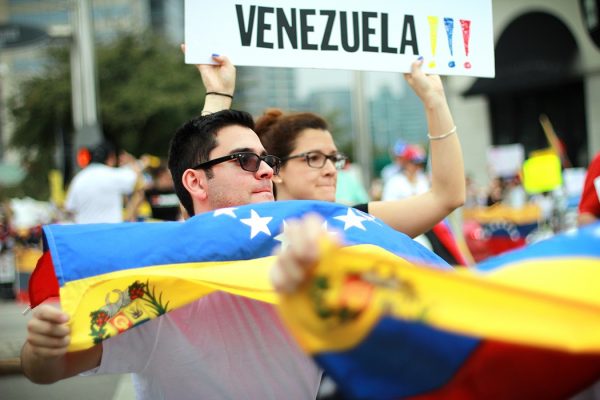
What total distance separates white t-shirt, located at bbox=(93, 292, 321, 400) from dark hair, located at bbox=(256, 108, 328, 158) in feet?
4.94

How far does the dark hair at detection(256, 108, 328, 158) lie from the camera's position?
142 inches

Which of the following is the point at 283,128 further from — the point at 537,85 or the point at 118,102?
the point at 118,102

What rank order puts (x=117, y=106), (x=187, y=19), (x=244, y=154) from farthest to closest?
(x=117, y=106), (x=187, y=19), (x=244, y=154)

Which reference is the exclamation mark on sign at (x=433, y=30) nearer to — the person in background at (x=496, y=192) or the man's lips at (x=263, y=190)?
the man's lips at (x=263, y=190)

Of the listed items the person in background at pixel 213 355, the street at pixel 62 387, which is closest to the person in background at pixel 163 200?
the street at pixel 62 387

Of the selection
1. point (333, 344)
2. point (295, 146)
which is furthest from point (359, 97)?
point (333, 344)

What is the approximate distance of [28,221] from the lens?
1989cm

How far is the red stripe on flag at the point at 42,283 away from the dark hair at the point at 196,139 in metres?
0.58

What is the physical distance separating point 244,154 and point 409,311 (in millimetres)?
1496

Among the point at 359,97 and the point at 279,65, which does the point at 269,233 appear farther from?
the point at 359,97

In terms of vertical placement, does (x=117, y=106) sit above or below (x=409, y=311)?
above

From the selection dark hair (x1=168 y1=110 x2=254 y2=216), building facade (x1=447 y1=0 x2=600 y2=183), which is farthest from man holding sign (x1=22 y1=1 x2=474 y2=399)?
building facade (x1=447 y1=0 x2=600 y2=183)

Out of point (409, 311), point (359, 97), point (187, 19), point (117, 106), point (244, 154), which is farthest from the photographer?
point (117, 106)

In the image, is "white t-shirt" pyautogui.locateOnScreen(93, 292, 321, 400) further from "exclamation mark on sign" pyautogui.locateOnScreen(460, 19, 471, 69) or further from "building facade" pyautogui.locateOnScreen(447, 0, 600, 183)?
"building facade" pyautogui.locateOnScreen(447, 0, 600, 183)
